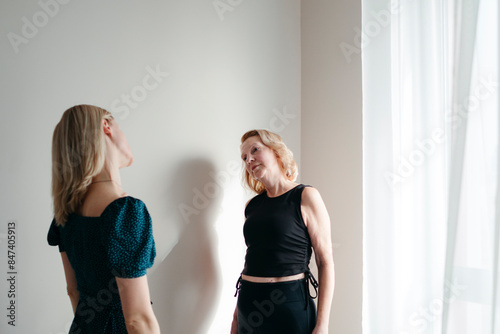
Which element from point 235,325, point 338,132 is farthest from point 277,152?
point 235,325

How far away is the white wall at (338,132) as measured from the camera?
7.33 feet

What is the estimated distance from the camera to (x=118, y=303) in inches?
45.3

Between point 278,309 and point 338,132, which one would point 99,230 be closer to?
point 278,309

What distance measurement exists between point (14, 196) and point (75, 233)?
1.42ft

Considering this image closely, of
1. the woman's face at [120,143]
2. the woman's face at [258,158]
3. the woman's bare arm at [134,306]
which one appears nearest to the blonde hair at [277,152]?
the woman's face at [258,158]

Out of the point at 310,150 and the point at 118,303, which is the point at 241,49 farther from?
the point at 118,303

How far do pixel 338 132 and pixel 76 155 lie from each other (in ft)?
5.15

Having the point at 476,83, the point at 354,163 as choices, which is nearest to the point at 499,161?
the point at 476,83

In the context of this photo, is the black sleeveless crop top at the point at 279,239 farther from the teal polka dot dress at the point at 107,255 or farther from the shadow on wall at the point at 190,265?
the teal polka dot dress at the point at 107,255

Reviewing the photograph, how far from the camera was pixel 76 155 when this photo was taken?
44.8 inches

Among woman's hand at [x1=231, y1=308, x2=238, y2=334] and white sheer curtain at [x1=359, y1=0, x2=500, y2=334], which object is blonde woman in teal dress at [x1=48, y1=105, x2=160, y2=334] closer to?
woman's hand at [x1=231, y1=308, x2=238, y2=334]

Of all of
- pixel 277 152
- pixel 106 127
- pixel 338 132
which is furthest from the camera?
pixel 338 132

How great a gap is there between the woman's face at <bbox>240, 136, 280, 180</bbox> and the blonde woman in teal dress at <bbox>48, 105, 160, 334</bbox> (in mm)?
793

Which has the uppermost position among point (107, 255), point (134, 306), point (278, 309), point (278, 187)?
point (278, 187)
